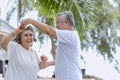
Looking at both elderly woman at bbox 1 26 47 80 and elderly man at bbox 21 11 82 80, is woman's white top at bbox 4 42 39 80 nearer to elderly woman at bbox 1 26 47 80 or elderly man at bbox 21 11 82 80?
elderly woman at bbox 1 26 47 80

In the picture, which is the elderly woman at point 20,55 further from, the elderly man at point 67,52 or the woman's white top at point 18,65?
the elderly man at point 67,52

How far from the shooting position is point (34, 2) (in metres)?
6.59

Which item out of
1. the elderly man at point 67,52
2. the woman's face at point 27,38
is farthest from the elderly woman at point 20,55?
the elderly man at point 67,52

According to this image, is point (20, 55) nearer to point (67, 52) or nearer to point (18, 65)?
point (18, 65)

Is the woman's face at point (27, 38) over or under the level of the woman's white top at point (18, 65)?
over

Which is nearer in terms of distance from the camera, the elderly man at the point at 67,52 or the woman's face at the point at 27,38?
the elderly man at the point at 67,52

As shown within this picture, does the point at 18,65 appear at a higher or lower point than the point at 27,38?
lower

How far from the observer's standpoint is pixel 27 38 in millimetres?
2902

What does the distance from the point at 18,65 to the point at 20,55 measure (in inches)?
3.7

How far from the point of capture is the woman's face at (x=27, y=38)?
2.89m

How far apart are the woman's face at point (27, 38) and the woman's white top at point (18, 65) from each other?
5cm

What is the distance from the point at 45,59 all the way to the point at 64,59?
43 cm

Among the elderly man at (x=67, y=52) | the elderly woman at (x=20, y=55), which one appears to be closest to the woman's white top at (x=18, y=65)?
the elderly woman at (x=20, y=55)

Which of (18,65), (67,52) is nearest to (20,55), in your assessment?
(18,65)
